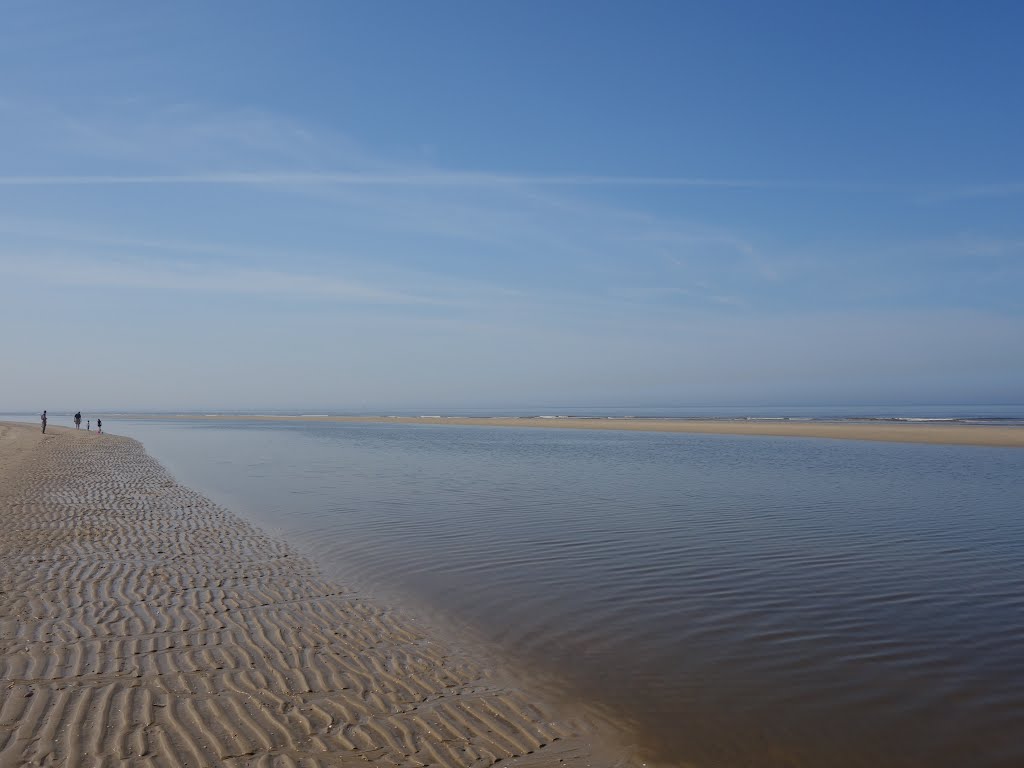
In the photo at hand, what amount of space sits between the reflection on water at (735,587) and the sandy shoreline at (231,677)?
978 millimetres

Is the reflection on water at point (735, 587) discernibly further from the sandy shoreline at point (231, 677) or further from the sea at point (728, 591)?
the sandy shoreline at point (231, 677)

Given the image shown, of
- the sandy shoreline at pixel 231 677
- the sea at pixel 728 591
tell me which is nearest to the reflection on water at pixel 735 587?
the sea at pixel 728 591

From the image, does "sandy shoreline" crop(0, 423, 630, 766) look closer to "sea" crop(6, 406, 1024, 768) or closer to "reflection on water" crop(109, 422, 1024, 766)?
"sea" crop(6, 406, 1024, 768)

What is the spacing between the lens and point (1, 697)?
19.7 feet

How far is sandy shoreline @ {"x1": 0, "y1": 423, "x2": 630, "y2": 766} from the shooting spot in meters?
5.39

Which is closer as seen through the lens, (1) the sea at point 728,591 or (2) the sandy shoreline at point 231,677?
(2) the sandy shoreline at point 231,677

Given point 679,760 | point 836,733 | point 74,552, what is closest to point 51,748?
point 679,760

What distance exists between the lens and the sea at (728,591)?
6129mm

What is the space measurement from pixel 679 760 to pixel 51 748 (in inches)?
190

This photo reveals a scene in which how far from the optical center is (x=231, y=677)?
266 inches

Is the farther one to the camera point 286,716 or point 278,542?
point 278,542

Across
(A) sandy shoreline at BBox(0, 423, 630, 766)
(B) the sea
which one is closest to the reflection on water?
(B) the sea

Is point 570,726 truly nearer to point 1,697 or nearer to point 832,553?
point 1,697

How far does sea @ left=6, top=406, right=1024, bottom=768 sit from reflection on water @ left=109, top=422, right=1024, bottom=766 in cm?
3
